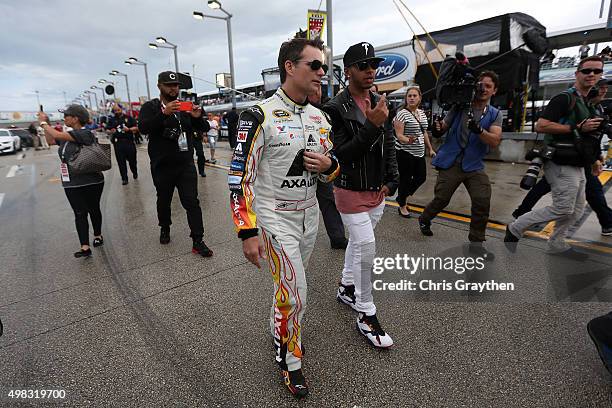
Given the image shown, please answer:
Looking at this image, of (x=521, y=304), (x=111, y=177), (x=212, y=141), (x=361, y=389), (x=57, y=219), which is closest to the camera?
(x=361, y=389)

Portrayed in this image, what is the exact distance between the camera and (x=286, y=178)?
1845 mm

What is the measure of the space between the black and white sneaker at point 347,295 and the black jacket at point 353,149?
90 centimetres

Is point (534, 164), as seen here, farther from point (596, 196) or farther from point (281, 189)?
point (281, 189)

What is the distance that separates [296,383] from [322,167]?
1.23 metres

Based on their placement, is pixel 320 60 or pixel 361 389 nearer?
pixel 320 60

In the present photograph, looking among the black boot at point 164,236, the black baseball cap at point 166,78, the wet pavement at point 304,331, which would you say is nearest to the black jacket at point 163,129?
the black baseball cap at point 166,78

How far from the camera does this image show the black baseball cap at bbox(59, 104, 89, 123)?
12.6 ft

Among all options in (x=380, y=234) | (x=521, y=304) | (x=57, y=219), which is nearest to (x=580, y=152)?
(x=521, y=304)

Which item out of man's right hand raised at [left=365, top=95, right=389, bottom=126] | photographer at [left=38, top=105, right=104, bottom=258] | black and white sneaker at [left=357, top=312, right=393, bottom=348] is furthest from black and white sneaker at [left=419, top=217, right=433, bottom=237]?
photographer at [left=38, top=105, right=104, bottom=258]

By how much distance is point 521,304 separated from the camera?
2.84 m

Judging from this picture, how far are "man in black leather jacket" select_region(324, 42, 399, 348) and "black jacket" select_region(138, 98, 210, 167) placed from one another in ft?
7.49

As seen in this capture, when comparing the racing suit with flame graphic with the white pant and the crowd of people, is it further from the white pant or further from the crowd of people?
the white pant

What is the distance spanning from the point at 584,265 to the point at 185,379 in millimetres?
3782

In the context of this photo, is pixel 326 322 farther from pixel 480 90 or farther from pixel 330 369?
pixel 480 90
